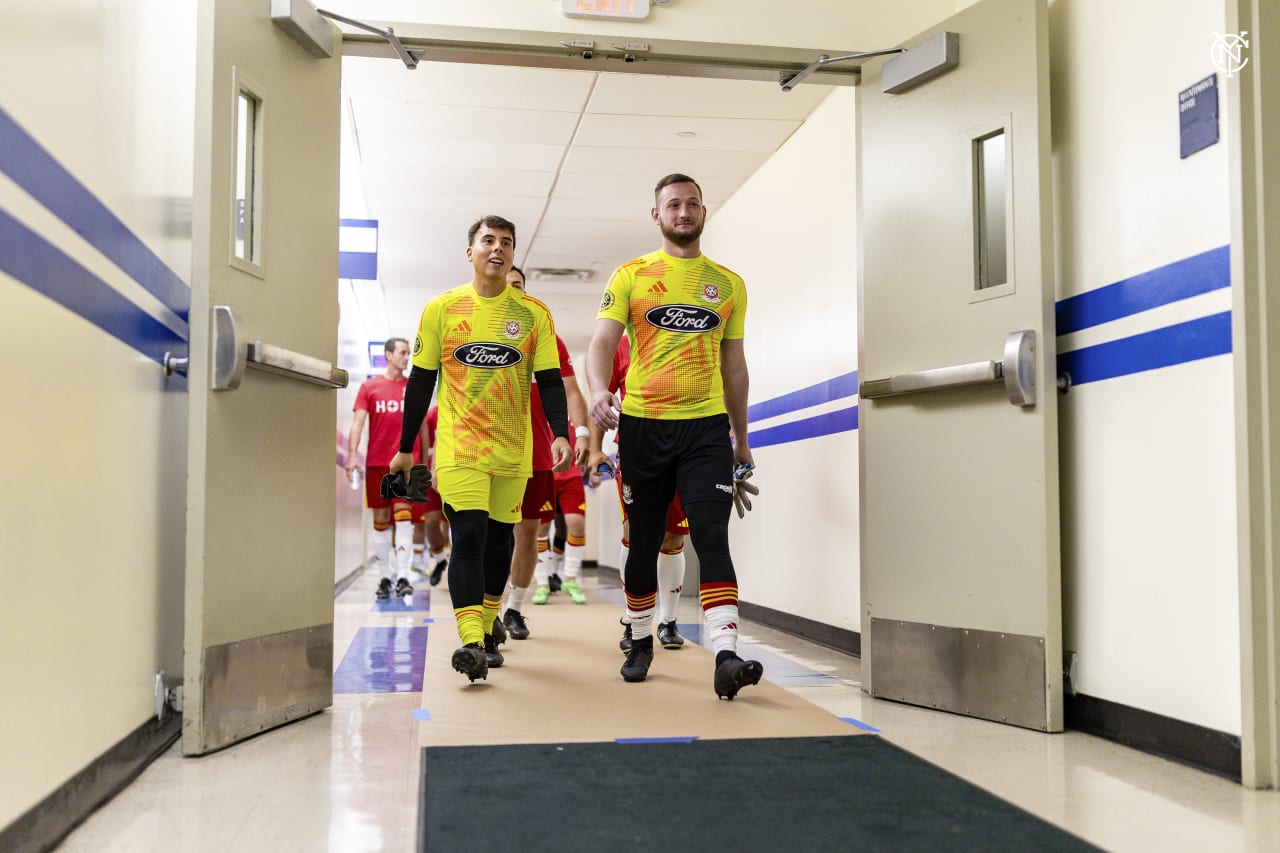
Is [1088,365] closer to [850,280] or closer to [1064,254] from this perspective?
[1064,254]

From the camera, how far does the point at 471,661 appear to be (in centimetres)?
381

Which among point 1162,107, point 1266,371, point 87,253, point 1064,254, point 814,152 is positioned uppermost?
point 814,152

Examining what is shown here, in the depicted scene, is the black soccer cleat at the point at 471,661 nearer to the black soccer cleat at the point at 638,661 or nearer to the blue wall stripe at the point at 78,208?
the black soccer cleat at the point at 638,661

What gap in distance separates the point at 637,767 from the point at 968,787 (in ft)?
2.43

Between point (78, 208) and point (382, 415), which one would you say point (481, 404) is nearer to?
point (78, 208)

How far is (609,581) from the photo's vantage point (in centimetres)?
1181

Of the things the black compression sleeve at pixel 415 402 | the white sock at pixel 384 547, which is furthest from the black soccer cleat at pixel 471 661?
the white sock at pixel 384 547

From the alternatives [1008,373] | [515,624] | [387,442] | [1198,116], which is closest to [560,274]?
[387,442]

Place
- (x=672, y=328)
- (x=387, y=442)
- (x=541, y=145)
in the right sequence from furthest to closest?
(x=387, y=442), (x=541, y=145), (x=672, y=328)

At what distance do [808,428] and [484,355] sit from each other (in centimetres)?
257

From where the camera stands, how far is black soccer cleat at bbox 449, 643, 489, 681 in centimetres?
381

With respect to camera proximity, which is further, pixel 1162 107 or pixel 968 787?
pixel 1162 107

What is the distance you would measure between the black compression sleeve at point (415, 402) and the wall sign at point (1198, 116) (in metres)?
2.46

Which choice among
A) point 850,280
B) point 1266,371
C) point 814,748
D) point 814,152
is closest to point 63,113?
point 814,748
